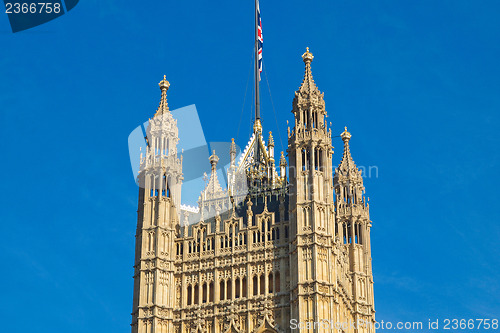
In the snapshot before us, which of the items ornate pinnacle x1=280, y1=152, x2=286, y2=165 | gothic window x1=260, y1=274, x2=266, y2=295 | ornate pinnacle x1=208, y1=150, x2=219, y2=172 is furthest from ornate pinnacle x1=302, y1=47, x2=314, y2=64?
gothic window x1=260, y1=274, x2=266, y2=295

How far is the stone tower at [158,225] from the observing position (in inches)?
2995

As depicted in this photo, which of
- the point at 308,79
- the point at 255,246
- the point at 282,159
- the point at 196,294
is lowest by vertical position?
the point at 196,294

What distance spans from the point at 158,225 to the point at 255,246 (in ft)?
20.5

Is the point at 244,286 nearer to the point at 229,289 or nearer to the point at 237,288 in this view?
the point at 237,288

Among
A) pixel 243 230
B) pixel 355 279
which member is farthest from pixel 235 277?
pixel 355 279

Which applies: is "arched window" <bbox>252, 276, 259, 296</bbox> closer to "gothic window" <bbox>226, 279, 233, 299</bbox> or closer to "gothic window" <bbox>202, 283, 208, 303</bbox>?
"gothic window" <bbox>226, 279, 233, 299</bbox>

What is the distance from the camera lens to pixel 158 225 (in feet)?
257

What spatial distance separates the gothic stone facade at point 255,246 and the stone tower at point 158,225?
0.21 feet

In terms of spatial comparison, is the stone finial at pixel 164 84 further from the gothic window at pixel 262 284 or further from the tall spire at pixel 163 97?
the gothic window at pixel 262 284

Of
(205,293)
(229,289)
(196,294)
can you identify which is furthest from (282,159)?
(196,294)

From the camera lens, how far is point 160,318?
249ft

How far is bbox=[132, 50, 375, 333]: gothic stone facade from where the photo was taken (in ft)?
245

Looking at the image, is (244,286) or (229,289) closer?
(244,286)

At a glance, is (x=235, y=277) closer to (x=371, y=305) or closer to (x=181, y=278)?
(x=181, y=278)
